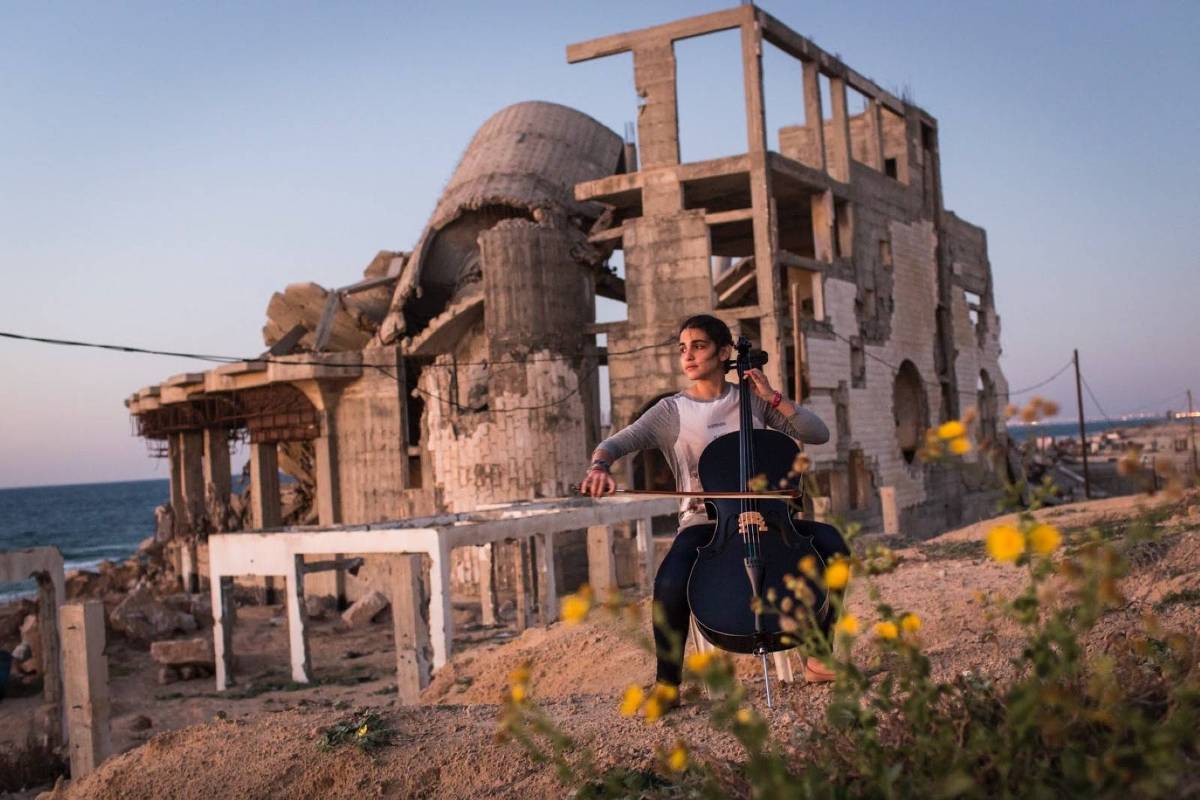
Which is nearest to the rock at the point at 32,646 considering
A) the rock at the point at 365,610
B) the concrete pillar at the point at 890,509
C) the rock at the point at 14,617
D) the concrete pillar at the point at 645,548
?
the rock at the point at 14,617

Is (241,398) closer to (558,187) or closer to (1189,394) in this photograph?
(558,187)

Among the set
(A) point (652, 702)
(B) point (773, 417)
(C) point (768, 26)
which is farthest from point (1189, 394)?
(A) point (652, 702)

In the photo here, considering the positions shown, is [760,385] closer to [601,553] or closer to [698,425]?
[698,425]

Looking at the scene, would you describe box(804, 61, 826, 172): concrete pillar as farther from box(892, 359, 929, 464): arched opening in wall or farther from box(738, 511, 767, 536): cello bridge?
box(738, 511, 767, 536): cello bridge

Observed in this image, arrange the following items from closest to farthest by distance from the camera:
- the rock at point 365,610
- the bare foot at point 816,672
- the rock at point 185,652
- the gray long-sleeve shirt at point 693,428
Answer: the gray long-sleeve shirt at point 693,428 → the bare foot at point 816,672 → the rock at point 185,652 → the rock at point 365,610

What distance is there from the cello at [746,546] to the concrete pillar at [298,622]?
10.8 metres

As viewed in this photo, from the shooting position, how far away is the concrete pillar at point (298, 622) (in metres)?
14.9

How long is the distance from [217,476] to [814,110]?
16.6 meters

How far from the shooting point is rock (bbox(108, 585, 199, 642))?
62.9 ft

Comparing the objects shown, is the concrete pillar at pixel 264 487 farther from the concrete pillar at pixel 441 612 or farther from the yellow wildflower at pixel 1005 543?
the yellow wildflower at pixel 1005 543

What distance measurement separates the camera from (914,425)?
27.9 metres

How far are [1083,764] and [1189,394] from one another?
48381 millimetres

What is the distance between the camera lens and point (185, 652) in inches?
651

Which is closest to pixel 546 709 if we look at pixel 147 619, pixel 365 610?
pixel 147 619
